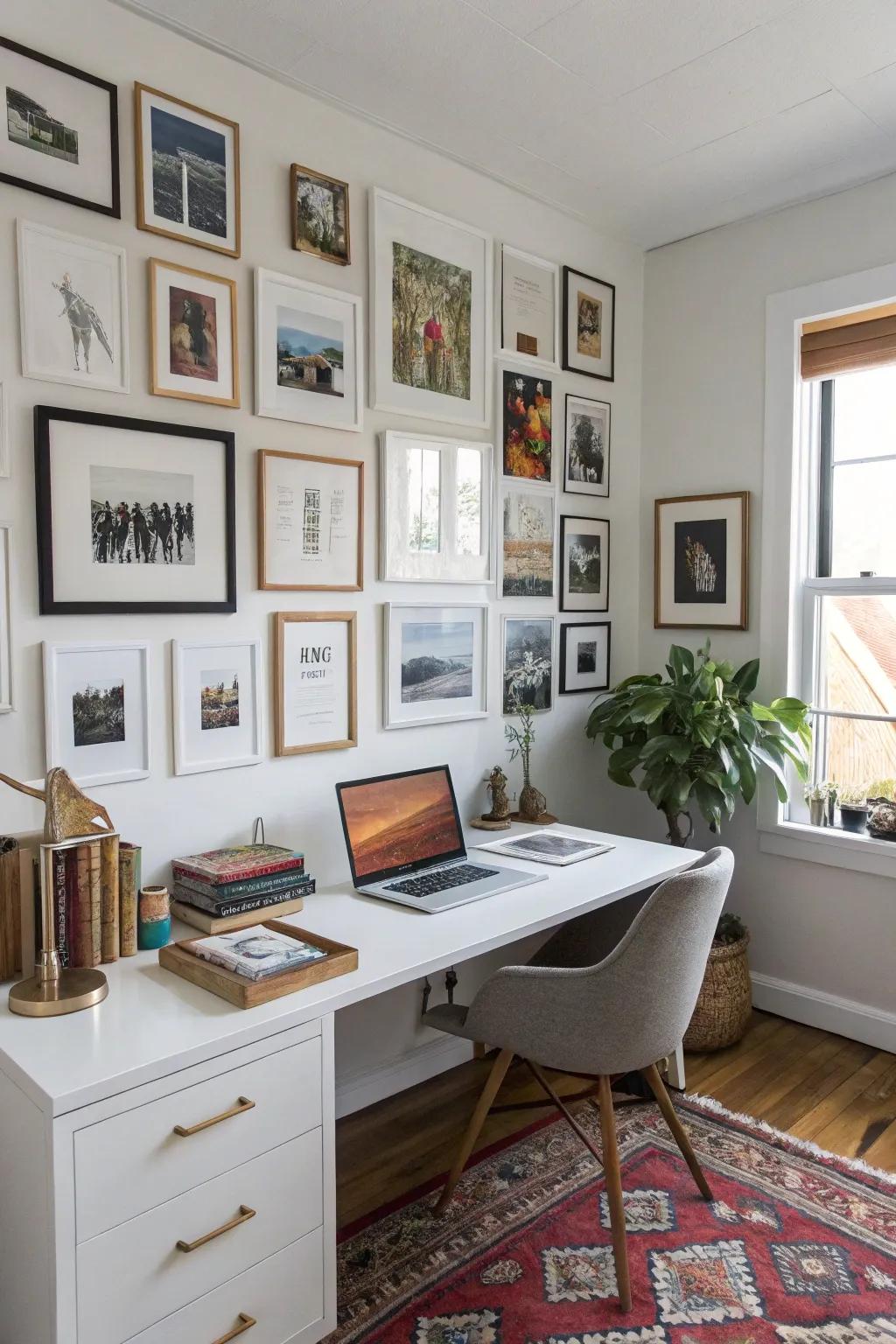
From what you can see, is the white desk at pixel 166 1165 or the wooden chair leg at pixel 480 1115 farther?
the wooden chair leg at pixel 480 1115

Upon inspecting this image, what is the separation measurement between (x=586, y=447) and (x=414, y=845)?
1555mm

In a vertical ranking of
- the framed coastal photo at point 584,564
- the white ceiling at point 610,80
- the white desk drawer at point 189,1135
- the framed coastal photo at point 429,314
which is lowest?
the white desk drawer at point 189,1135

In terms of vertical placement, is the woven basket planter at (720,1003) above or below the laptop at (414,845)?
below

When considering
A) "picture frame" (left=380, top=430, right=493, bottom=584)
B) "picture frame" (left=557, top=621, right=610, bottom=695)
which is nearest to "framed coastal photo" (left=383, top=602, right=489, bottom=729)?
"picture frame" (left=380, top=430, right=493, bottom=584)

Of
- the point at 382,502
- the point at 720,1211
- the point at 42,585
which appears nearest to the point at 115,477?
the point at 42,585

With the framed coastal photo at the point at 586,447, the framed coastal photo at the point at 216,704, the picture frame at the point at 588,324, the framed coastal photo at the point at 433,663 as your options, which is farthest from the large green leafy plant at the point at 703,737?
the framed coastal photo at the point at 216,704

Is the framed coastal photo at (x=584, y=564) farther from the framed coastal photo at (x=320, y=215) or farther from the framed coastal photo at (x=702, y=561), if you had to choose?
the framed coastal photo at (x=320, y=215)

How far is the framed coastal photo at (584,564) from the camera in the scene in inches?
122

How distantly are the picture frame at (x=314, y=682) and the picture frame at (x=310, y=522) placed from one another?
0.09 m

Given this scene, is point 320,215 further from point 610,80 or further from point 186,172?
point 610,80

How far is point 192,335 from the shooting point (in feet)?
6.80

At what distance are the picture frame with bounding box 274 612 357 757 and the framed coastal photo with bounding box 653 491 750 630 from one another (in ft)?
4.53

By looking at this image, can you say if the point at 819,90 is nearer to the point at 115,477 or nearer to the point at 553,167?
the point at 553,167

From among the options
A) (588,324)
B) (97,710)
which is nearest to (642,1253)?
(97,710)
